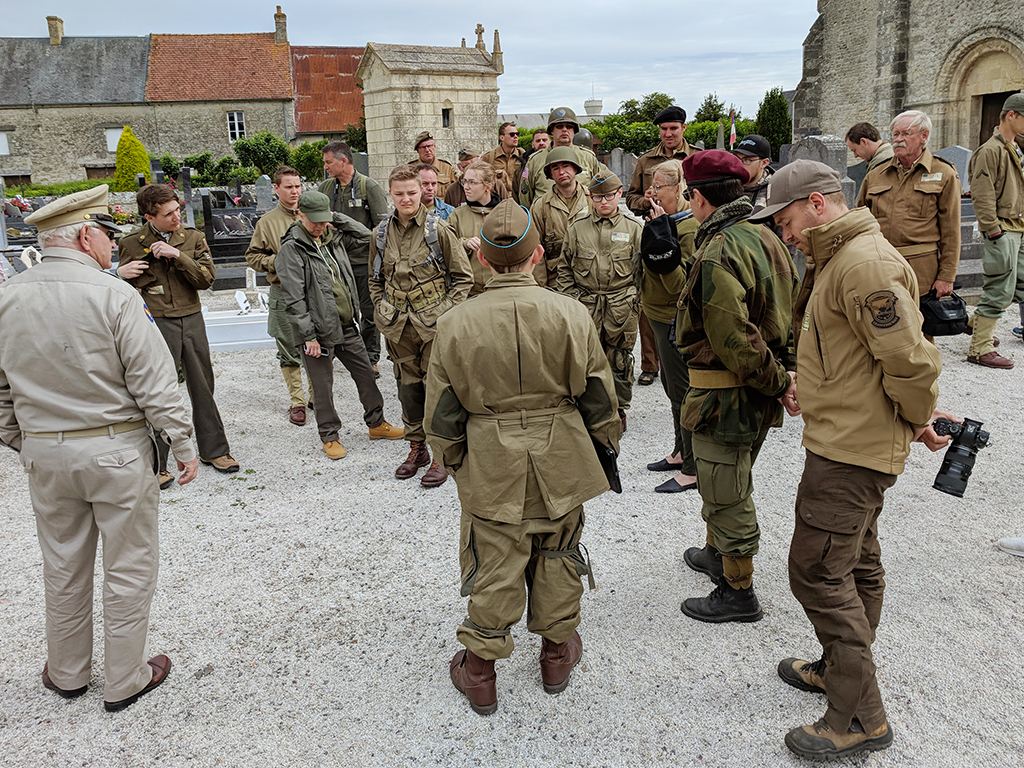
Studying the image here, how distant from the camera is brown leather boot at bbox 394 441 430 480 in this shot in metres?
5.54

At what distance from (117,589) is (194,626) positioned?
76 cm

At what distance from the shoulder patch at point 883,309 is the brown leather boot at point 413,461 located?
3796 mm

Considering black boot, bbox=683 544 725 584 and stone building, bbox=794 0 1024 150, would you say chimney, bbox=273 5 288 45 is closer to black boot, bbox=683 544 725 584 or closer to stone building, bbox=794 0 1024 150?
stone building, bbox=794 0 1024 150

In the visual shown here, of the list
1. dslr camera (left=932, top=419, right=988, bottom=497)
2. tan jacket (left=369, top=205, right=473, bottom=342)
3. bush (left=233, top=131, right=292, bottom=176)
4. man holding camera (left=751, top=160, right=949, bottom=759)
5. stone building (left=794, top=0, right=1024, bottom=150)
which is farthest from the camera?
bush (left=233, top=131, right=292, bottom=176)

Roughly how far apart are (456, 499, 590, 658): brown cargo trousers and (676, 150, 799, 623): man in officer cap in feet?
2.76

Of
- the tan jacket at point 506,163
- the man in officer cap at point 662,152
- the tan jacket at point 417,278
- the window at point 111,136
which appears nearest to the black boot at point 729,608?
the tan jacket at point 417,278

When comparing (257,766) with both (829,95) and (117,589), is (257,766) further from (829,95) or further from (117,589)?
(829,95)

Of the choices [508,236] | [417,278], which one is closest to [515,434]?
[508,236]

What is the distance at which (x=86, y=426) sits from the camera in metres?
2.97

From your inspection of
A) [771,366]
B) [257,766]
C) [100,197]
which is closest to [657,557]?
[771,366]

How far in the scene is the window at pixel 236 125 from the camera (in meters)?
42.8

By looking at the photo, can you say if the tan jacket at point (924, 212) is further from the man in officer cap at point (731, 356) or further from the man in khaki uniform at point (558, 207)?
the man in officer cap at point (731, 356)

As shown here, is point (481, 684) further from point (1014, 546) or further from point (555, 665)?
point (1014, 546)

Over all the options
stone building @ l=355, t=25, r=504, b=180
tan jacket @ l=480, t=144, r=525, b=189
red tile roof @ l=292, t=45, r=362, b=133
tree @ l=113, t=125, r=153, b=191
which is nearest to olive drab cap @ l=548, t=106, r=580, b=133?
tan jacket @ l=480, t=144, r=525, b=189
